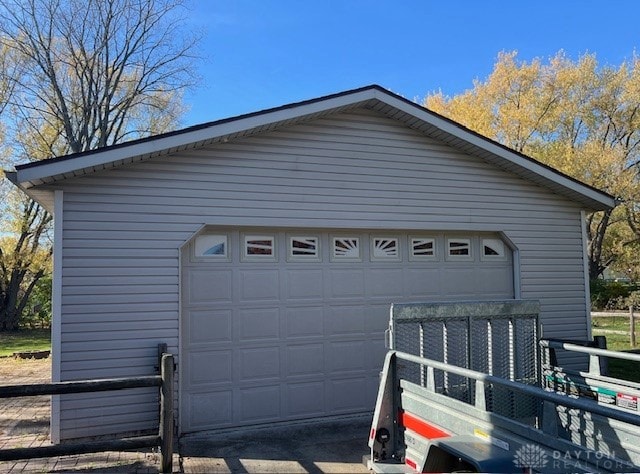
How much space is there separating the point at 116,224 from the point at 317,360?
10.3ft

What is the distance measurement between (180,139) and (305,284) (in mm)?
2488

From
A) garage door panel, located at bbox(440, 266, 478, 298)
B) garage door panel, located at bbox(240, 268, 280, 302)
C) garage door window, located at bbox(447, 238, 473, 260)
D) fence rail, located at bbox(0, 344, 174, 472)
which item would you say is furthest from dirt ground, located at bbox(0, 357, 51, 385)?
garage door window, located at bbox(447, 238, 473, 260)

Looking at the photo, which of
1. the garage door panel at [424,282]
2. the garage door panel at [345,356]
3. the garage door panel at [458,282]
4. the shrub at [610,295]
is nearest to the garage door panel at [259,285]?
the garage door panel at [345,356]

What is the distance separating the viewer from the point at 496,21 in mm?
17141

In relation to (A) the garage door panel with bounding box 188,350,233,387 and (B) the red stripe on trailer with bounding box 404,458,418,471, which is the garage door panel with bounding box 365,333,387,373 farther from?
(B) the red stripe on trailer with bounding box 404,458,418,471

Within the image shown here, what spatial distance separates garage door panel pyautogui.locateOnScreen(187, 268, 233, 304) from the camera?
21.5 ft

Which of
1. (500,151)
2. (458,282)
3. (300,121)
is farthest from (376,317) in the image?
(500,151)

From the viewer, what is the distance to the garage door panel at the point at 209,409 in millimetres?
6414

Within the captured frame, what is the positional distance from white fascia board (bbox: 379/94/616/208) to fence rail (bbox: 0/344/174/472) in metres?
A: 4.76

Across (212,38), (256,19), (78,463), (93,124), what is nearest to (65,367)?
(78,463)

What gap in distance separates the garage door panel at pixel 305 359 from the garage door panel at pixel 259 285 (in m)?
0.73

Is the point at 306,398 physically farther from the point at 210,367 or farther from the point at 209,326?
the point at 209,326

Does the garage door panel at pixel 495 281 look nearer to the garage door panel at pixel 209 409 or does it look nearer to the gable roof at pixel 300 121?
the gable roof at pixel 300 121

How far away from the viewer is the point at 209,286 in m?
6.63
